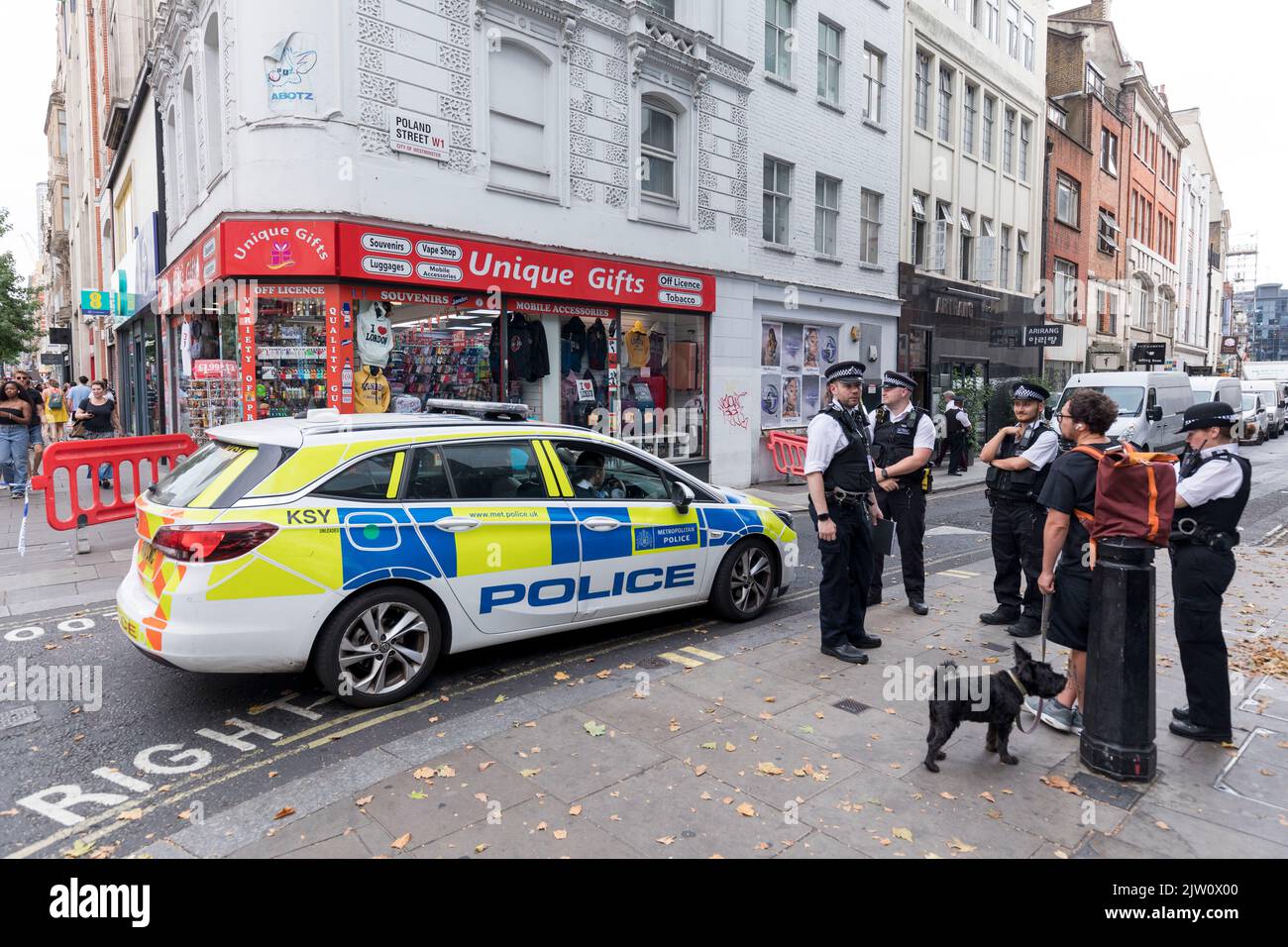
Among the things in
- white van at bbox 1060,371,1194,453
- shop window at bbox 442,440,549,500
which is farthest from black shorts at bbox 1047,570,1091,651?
white van at bbox 1060,371,1194,453

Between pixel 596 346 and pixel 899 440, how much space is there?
8.09m

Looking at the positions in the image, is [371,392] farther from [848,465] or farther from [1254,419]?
[1254,419]

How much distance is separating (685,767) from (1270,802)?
272 cm

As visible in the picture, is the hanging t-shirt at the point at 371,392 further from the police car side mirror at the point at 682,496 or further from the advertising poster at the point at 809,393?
the advertising poster at the point at 809,393

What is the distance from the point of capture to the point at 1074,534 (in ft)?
15.2

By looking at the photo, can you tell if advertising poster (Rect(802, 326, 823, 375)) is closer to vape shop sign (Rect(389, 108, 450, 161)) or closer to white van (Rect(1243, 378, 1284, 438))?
vape shop sign (Rect(389, 108, 450, 161))

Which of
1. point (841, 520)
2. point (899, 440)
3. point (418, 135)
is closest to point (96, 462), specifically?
point (418, 135)

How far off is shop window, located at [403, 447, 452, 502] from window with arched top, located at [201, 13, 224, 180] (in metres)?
10.2

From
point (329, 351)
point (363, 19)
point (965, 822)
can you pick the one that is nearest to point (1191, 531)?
point (965, 822)

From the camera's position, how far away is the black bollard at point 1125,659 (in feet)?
13.4

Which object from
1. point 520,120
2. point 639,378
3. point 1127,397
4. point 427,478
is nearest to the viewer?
point 427,478

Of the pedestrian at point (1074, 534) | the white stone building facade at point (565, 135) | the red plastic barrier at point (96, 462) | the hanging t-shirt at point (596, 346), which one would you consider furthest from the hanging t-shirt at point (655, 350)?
the pedestrian at point (1074, 534)

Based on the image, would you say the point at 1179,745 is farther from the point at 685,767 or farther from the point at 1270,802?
the point at 685,767
